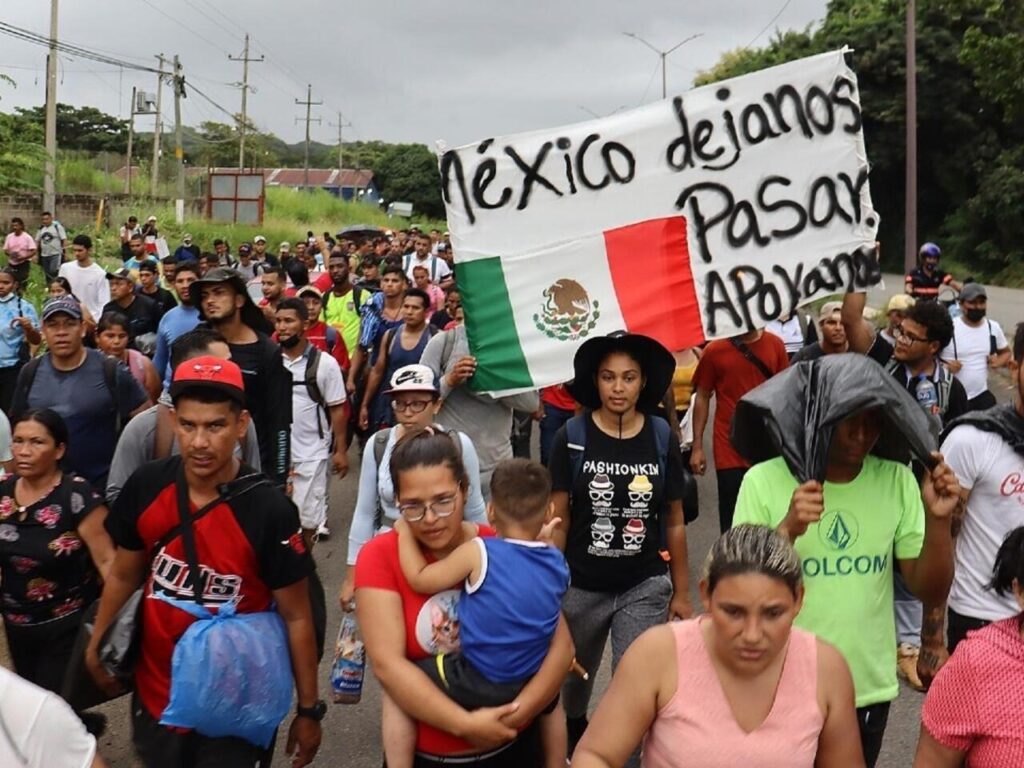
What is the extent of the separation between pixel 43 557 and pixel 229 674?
142 cm

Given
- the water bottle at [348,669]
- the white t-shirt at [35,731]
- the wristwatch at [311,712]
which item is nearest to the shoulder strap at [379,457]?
the water bottle at [348,669]

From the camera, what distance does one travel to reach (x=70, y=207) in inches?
1470

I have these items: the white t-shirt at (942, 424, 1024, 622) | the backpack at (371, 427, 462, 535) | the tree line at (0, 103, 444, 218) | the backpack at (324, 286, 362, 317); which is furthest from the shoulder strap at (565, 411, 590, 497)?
the tree line at (0, 103, 444, 218)

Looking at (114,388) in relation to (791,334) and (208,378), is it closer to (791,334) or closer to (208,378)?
(208,378)

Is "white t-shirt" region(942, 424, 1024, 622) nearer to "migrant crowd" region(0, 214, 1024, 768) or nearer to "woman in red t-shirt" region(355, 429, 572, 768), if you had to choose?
"migrant crowd" region(0, 214, 1024, 768)

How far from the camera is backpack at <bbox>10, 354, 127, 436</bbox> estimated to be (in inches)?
219

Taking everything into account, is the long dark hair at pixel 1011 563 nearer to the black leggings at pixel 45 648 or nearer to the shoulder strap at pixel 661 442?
the shoulder strap at pixel 661 442

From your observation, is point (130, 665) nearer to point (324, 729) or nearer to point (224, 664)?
point (224, 664)

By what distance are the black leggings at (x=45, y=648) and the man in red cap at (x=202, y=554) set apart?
0.97m

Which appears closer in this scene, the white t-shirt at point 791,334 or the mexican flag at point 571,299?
the mexican flag at point 571,299

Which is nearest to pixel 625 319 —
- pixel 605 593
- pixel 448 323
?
pixel 605 593

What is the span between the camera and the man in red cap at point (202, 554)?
3.17m

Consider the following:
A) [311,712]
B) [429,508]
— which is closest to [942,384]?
[429,508]

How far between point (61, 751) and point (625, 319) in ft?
13.3
